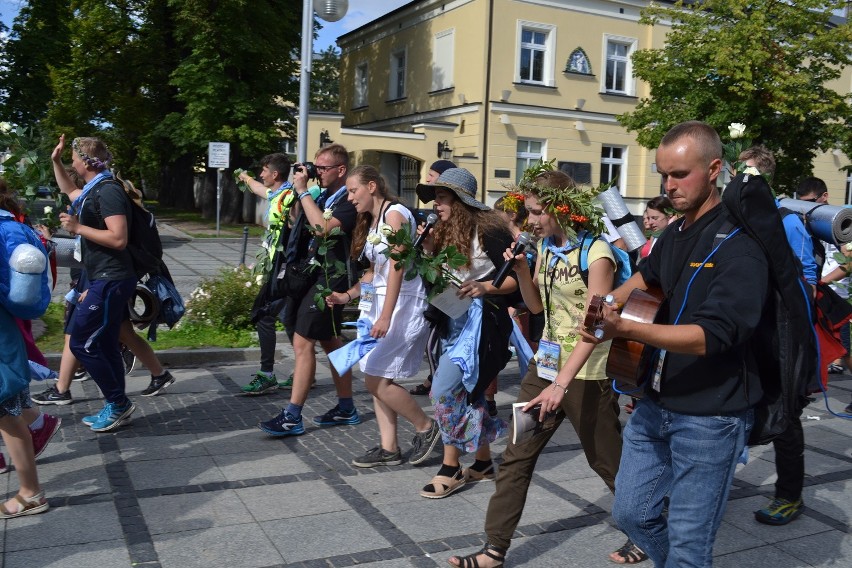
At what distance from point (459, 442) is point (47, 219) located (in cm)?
320

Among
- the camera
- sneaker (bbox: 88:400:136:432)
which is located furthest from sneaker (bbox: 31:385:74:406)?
the camera

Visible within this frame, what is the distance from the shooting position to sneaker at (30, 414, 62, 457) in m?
4.68

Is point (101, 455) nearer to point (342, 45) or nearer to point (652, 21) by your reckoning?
point (652, 21)

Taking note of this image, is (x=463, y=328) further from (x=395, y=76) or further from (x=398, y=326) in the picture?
(x=395, y=76)

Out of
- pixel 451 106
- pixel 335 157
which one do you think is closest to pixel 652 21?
pixel 451 106

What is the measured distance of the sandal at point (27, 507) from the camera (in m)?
4.17

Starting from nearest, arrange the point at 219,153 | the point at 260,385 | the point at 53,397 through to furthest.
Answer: the point at 53,397, the point at 260,385, the point at 219,153

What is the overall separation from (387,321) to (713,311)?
2.64 metres

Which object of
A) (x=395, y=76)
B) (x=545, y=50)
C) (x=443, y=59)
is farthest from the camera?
(x=395, y=76)

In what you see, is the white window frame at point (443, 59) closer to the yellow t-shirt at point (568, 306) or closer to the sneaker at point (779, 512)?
the sneaker at point (779, 512)

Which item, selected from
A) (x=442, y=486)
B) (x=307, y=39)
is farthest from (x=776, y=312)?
(x=307, y=39)

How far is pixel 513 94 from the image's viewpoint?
26.0 meters

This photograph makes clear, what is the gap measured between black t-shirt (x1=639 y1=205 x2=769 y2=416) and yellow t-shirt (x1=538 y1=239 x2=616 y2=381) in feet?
2.94

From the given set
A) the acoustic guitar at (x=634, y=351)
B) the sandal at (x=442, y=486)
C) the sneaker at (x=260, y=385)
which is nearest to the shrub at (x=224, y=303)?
the sneaker at (x=260, y=385)
